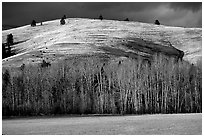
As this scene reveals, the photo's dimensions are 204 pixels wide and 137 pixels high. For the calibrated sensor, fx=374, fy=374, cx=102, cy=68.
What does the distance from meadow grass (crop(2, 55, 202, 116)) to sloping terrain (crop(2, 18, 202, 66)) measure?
1135cm

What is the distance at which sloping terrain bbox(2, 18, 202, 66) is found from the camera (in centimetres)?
5869

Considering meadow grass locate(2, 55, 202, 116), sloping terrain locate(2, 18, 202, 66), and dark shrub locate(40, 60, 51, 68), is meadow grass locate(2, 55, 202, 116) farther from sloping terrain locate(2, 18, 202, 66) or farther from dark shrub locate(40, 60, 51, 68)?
sloping terrain locate(2, 18, 202, 66)

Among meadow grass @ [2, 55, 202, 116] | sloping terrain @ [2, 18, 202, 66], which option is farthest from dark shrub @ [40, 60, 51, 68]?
meadow grass @ [2, 55, 202, 116]

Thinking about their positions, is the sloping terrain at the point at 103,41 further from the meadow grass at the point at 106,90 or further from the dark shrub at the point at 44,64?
the meadow grass at the point at 106,90

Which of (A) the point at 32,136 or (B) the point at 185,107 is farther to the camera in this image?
(B) the point at 185,107

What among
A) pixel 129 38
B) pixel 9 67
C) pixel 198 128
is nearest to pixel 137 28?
pixel 129 38

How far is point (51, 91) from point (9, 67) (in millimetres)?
11367

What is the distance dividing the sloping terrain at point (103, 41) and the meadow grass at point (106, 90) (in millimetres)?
11347

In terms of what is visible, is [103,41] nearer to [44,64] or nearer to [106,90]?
[44,64]

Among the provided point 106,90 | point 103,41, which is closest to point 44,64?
point 106,90

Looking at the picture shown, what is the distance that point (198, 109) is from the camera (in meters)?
39.9

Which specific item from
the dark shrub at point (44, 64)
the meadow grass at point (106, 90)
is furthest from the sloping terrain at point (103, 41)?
the meadow grass at point (106, 90)

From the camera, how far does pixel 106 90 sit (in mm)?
40594

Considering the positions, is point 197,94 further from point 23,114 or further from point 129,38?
point 129,38
